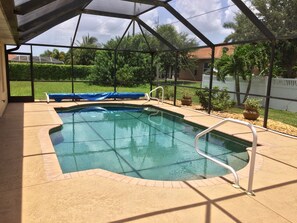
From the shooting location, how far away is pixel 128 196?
10.3 feet

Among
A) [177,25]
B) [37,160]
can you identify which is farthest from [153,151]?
[177,25]

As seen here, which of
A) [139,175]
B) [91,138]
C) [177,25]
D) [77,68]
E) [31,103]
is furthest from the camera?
[77,68]

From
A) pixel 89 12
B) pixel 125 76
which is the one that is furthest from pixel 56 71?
pixel 89 12

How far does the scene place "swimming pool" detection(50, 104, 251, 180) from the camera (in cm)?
477

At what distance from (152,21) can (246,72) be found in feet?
18.0

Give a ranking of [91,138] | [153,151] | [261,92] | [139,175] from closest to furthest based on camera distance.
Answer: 1. [139,175]
2. [153,151]
3. [91,138]
4. [261,92]

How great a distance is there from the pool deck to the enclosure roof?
253 cm

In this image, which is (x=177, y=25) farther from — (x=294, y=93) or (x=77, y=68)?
(x=77, y=68)

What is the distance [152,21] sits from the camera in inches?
420

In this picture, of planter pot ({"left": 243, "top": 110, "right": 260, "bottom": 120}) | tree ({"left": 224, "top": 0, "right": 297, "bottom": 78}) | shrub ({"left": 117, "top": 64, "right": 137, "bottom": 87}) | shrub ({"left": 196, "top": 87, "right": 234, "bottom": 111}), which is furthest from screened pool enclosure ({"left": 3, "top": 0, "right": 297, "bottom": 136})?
shrub ({"left": 117, "top": 64, "right": 137, "bottom": 87})

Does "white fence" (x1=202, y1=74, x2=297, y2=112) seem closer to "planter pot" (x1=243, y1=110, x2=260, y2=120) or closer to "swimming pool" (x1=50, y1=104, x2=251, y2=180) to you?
"planter pot" (x1=243, y1=110, x2=260, y2=120)

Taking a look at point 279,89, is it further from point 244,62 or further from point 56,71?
point 56,71

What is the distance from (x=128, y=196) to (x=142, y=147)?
9.92 feet

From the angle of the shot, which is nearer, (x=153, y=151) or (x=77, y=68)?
(x=153, y=151)
